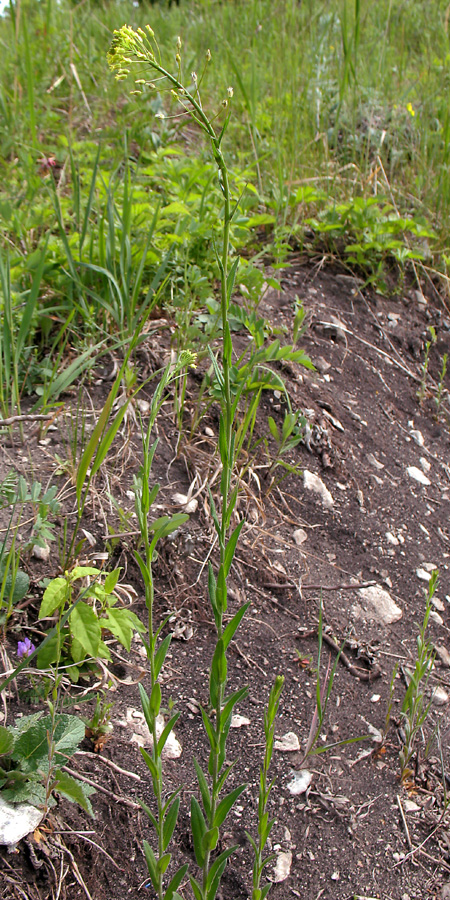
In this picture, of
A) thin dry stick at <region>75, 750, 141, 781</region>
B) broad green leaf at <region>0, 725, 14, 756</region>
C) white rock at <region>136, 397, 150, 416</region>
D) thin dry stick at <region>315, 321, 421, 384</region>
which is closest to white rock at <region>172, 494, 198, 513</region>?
white rock at <region>136, 397, 150, 416</region>

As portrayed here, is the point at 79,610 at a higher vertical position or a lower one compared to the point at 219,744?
lower

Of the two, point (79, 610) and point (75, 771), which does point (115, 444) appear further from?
point (75, 771)

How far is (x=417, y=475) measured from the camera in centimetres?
226

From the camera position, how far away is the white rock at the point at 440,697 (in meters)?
1.64

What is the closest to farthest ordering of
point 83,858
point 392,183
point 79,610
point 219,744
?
point 219,744, point 83,858, point 79,610, point 392,183

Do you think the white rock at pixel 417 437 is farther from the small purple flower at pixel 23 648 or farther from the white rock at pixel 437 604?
the small purple flower at pixel 23 648

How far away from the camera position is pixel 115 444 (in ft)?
5.86

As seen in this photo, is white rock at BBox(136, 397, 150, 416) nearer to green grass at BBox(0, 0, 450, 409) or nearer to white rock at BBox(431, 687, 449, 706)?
green grass at BBox(0, 0, 450, 409)

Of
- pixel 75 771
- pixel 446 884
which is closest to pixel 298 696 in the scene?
pixel 446 884

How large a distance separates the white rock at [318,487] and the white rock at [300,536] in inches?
5.4

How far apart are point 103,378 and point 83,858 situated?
1323mm

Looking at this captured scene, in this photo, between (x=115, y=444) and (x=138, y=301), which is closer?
(x=115, y=444)

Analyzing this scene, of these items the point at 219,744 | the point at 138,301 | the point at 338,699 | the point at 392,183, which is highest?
the point at 392,183

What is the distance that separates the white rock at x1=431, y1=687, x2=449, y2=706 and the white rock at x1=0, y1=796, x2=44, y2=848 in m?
1.04
